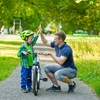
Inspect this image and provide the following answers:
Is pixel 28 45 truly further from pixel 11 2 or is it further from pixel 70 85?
pixel 11 2

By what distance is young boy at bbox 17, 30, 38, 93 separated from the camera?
10414 mm

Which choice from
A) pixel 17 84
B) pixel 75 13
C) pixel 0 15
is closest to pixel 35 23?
pixel 0 15

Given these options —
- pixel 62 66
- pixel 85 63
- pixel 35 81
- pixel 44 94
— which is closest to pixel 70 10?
pixel 85 63

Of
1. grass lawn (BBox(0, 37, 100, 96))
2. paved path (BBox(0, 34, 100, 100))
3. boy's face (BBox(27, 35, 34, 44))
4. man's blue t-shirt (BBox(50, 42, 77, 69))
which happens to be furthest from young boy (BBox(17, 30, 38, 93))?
grass lawn (BBox(0, 37, 100, 96))

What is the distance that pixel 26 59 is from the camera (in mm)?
10469

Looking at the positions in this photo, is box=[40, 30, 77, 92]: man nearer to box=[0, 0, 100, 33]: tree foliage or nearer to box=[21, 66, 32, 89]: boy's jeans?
box=[21, 66, 32, 89]: boy's jeans

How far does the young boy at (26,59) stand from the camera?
1041 cm

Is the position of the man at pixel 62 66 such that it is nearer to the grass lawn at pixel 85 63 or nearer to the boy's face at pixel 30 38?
the boy's face at pixel 30 38

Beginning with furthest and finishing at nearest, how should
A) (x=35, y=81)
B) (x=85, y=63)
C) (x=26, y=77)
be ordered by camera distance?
(x=85, y=63)
(x=26, y=77)
(x=35, y=81)

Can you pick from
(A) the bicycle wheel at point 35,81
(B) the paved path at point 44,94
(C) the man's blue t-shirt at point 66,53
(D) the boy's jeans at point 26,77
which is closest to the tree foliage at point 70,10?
(B) the paved path at point 44,94

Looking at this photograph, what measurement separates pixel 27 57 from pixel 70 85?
4.08ft

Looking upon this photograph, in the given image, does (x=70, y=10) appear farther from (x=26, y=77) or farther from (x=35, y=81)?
(x=35, y=81)

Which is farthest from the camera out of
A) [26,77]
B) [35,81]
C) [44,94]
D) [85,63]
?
[85,63]

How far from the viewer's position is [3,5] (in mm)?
37781
